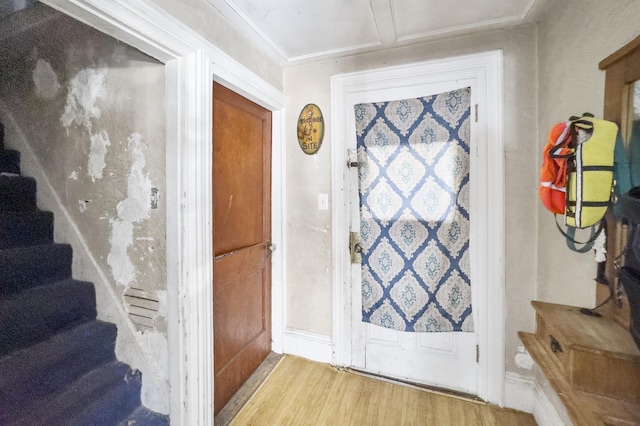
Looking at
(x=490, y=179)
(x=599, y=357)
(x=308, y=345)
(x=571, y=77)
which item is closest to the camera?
(x=599, y=357)

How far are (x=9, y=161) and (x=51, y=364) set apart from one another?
1415 millimetres

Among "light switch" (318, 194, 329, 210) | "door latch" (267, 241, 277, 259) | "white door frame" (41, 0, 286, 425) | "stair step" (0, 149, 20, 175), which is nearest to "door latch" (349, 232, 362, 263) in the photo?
"light switch" (318, 194, 329, 210)

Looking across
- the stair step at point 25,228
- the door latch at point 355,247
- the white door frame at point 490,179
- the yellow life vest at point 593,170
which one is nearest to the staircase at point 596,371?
the yellow life vest at point 593,170

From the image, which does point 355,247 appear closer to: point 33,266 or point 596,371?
point 596,371

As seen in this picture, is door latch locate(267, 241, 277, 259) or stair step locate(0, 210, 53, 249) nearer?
stair step locate(0, 210, 53, 249)

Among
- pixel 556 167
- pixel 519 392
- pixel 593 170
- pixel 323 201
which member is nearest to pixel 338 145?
pixel 323 201

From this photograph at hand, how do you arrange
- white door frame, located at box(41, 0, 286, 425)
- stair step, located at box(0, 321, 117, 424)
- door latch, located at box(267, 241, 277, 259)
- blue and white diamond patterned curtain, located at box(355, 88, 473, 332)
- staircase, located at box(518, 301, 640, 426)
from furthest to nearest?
1. door latch, located at box(267, 241, 277, 259)
2. blue and white diamond patterned curtain, located at box(355, 88, 473, 332)
3. white door frame, located at box(41, 0, 286, 425)
4. stair step, located at box(0, 321, 117, 424)
5. staircase, located at box(518, 301, 640, 426)

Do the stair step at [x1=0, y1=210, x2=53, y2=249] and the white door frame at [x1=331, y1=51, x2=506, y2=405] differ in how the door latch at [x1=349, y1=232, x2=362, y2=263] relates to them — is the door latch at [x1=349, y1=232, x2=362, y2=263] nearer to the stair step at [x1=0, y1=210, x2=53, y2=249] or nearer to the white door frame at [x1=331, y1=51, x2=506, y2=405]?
the white door frame at [x1=331, y1=51, x2=506, y2=405]

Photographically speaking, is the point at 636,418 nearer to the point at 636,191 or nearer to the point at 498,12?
the point at 636,191

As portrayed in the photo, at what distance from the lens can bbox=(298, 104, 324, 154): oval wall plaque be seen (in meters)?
1.98

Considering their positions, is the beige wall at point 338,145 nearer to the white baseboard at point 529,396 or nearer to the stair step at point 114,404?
the white baseboard at point 529,396

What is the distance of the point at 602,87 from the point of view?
1.00m

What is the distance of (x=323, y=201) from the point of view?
200cm

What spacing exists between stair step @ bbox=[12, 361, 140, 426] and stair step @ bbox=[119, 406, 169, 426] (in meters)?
0.04
